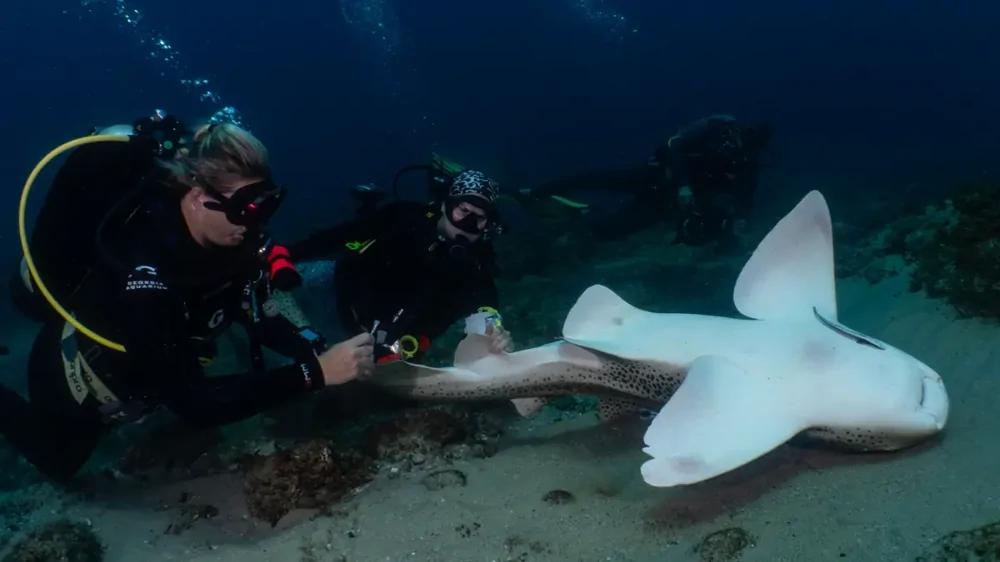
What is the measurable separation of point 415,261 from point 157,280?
3.12m

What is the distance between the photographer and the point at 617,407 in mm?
4953

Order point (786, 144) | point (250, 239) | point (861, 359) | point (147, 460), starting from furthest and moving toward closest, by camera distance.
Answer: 1. point (786, 144)
2. point (147, 460)
3. point (250, 239)
4. point (861, 359)

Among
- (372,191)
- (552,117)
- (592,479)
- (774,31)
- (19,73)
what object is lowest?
(19,73)

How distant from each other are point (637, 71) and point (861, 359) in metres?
85.9

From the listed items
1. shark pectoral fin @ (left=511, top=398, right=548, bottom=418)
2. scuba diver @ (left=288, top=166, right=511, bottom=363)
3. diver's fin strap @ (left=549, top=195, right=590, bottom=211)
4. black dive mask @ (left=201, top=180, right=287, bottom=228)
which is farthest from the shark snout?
diver's fin strap @ (left=549, top=195, right=590, bottom=211)

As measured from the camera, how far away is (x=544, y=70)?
262ft

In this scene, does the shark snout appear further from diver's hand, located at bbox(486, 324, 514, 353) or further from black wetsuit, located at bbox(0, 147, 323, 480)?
black wetsuit, located at bbox(0, 147, 323, 480)

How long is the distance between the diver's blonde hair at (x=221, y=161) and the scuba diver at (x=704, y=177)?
8664mm

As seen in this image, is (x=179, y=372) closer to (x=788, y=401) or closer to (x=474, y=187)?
(x=474, y=187)

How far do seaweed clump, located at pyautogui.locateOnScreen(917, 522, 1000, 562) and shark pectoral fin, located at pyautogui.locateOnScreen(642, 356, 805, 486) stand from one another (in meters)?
0.79

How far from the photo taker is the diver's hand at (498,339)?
491 cm

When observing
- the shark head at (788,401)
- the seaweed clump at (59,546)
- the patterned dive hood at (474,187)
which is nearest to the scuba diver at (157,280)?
the seaweed clump at (59,546)

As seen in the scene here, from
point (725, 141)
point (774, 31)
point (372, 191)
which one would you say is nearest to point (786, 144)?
point (725, 141)

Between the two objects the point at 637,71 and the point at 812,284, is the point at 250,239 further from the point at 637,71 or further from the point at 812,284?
the point at 637,71
